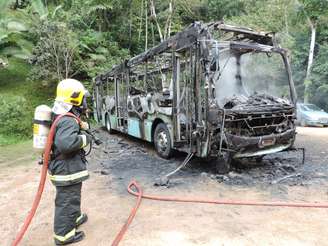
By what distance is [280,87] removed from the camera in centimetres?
689

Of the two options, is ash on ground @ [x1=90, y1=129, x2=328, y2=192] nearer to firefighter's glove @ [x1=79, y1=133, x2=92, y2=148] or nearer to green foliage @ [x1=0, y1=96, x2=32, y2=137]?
firefighter's glove @ [x1=79, y1=133, x2=92, y2=148]

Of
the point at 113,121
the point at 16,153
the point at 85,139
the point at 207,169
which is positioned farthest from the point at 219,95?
the point at 16,153

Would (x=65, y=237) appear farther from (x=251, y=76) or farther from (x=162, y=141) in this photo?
(x=251, y=76)

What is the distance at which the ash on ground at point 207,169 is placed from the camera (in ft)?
18.5

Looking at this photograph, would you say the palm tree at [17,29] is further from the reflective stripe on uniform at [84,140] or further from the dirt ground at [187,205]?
the reflective stripe on uniform at [84,140]

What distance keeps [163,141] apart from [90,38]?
11239 mm

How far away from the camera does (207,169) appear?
645 centimetres

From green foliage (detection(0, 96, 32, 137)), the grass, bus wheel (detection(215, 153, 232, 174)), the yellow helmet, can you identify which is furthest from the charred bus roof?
green foliage (detection(0, 96, 32, 137))

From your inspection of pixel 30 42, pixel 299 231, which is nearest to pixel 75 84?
pixel 299 231

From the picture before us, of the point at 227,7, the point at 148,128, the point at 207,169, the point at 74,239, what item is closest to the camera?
the point at 74,239

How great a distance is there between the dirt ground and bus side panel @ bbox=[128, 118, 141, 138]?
103 centimetres

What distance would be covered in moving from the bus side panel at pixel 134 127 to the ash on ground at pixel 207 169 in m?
0.59

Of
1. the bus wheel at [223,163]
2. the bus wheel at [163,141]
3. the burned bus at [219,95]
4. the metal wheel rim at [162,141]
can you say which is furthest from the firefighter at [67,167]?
the metal wheel rim at [162,141]

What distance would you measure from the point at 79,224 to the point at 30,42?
1448 cm
